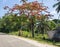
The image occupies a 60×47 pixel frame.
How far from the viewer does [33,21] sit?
165 ft

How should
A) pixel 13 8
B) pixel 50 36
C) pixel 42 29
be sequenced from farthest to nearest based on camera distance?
pixel 42 29 < pixel 13 8 < pixel 50 36

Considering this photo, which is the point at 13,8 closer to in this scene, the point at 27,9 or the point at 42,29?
the point at 27,9

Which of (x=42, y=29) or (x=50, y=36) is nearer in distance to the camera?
(x=50, y=36)

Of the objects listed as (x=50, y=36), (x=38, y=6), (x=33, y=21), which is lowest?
(x=50, y=36)

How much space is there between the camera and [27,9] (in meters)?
49.8

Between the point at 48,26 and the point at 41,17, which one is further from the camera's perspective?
the point at 48,26

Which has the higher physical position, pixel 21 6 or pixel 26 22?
pixel 21 6

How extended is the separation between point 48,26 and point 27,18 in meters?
19.9

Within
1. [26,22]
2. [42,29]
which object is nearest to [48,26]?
[42,29]

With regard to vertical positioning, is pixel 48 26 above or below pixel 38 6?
below

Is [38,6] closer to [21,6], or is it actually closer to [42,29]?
[21,6]

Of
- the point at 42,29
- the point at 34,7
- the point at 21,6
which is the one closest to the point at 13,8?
the point at 21,6

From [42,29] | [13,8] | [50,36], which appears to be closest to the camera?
[50,36]

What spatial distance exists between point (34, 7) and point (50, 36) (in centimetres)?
678
